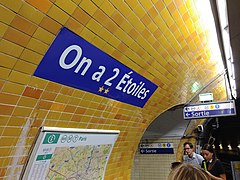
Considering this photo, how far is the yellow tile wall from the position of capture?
6.24 ft

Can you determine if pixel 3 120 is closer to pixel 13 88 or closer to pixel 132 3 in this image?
pixel 13 88

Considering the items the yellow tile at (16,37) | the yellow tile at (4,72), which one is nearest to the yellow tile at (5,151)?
the yellow tile at (4,72)

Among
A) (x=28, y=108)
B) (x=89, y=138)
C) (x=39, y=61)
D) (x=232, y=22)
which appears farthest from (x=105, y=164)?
(x=232, y=22)

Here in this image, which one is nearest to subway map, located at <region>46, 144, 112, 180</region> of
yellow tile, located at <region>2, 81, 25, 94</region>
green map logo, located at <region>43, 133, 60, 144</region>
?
green map logo, located at <region>43, 133, 60, 144</region>

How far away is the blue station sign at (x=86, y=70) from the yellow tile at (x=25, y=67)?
2.1 inches

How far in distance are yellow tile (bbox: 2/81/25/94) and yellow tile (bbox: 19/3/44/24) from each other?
523mm

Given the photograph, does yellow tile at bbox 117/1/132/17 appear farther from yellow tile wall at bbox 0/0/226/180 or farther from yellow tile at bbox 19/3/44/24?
yellow tile at bbox 19/3/44/24

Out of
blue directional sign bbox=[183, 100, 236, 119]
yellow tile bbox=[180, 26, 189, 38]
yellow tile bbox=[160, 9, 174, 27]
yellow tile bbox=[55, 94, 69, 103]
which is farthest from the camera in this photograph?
blue directional sign bbox=[183, 100, 236, 119]

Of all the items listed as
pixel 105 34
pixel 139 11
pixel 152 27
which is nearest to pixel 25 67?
pixel 105 34

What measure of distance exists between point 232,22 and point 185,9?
68 centimetres

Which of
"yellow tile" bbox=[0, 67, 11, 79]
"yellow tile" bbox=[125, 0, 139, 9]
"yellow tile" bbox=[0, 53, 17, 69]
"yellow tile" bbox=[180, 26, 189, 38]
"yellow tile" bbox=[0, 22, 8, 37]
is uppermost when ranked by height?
"yellow tile" bbox=[180, 26, 189, 38]

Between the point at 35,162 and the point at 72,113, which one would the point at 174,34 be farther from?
the point at 35,162

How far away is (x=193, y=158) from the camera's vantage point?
5.46 m

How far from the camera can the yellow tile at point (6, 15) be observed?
164 centimetres
